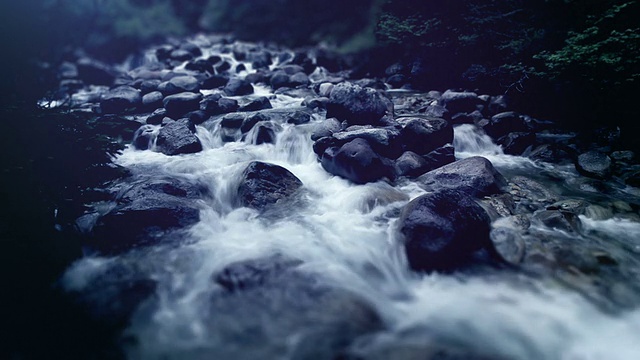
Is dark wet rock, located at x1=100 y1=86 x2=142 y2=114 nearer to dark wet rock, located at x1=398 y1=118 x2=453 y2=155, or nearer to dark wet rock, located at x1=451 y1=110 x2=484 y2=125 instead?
dark wet rock, located at x1=398 y1=118 x2=453 y2=155

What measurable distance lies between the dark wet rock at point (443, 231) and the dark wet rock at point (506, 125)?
15.6ft

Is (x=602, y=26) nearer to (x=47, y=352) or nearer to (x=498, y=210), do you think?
(x=498, y=210)

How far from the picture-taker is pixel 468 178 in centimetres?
680

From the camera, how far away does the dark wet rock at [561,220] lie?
5.76 metres

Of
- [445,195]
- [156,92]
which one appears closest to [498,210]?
[445,195]

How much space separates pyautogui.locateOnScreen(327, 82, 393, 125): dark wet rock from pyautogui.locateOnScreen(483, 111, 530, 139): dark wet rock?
2.93 meters

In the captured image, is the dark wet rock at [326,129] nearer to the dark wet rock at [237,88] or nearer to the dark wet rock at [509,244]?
the dark wet rock at [509,244]

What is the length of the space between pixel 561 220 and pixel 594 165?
8.98 feet

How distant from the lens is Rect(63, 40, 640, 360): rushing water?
3.90m

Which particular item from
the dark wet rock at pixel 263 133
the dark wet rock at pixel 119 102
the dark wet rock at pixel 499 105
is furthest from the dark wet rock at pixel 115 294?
the dark wet rock at pixel 499 105

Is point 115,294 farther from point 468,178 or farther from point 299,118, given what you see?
point 299,118

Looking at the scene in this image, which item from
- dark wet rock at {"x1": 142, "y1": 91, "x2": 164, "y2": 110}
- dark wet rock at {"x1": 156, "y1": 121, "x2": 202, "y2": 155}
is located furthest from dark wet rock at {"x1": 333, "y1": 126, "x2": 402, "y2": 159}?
dark wet rock at {"x1": 142, "y1": 91, "x2": 164, "y2": 110}

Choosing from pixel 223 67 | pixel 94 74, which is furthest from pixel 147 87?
pixel 223 67

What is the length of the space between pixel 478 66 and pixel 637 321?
9.59 metres
